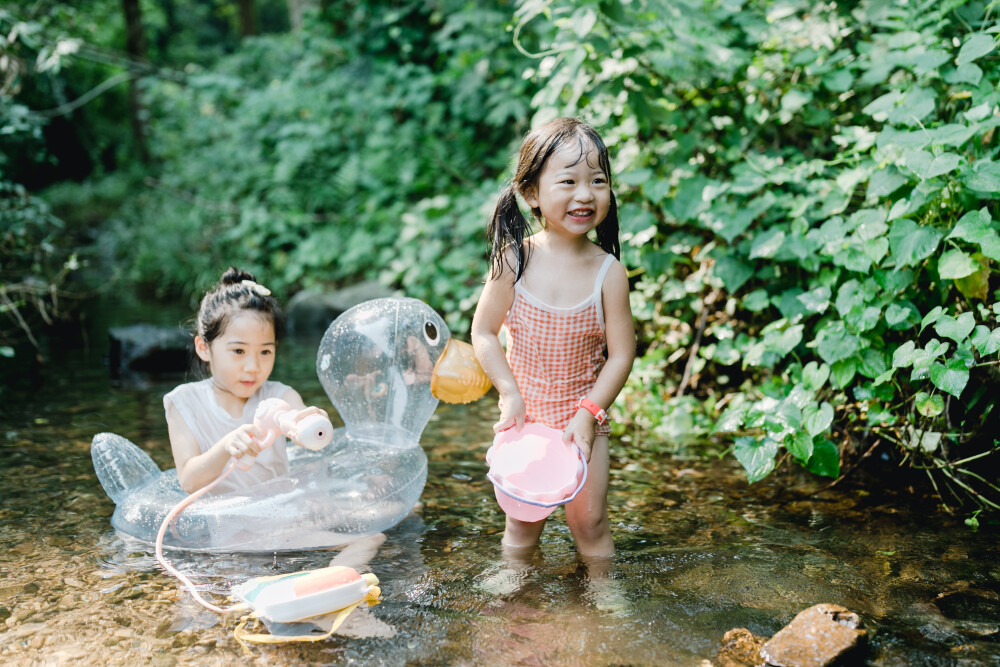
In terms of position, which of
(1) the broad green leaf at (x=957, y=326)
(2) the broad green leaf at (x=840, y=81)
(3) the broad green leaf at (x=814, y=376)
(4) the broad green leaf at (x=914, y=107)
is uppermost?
(2) the broad green leaf at (x=840, y=81)

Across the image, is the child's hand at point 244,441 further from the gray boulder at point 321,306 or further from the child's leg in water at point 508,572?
the gray boulder at point 321,306

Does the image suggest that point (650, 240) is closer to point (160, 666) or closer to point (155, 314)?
point (160, 666)

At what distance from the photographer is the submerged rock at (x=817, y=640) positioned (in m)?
2.09

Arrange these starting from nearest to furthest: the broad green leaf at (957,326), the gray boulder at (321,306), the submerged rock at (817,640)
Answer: the submerged rock at (817,640)
the broad green leaf at (957,326)
the gray boulder at (321,306)

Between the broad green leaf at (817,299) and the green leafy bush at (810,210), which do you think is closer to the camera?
the green leafy bush at (810,210)

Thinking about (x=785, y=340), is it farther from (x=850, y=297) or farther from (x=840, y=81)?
(x=840, y=81)

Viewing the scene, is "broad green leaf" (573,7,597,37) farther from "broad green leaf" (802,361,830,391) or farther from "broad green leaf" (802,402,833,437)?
"broad green leaf" (802,402,833,437)

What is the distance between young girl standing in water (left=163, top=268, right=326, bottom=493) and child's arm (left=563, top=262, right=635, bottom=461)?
1.11m

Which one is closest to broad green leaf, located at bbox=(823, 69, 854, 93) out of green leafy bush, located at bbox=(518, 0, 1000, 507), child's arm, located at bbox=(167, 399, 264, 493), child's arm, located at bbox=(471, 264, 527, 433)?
green leafy bush, located at bbox=(518, 0, 1000, 507)

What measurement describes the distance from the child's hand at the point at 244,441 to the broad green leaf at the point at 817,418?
6.74ft

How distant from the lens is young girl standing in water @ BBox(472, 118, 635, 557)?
269cm

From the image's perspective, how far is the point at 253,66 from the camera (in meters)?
13.8

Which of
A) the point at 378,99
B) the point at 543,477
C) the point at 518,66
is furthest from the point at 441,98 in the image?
the point at 543,477

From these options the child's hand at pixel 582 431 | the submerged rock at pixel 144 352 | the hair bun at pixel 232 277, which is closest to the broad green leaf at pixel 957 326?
the child's hand at pixel 582 431
